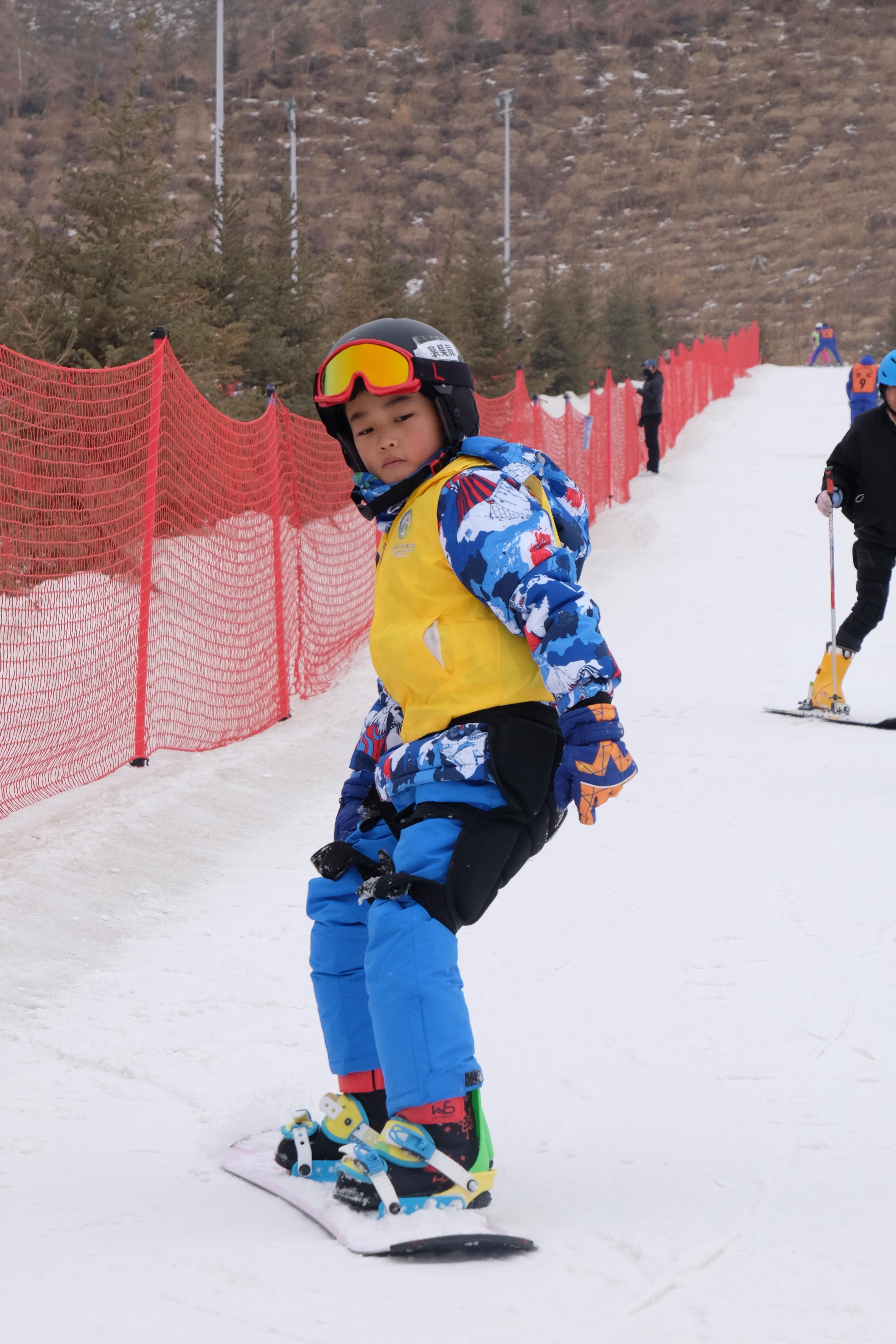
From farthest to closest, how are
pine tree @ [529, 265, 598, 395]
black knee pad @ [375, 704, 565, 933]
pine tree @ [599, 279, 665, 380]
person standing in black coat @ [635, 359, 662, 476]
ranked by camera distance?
pine tree @ [599, 279, 665, 380]
pine tree @ [529, 265, 598, 395]
person standing in black coat @ [635, 359, 662, 476]
black knee pad @ [375, 704, 565, 933]

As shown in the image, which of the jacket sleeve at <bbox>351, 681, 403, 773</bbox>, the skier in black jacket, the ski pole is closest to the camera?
the jacket sleeve at <bbox>351, 681, 403, 773</bbox>

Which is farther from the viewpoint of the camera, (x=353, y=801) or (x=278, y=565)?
(x=278, y=565)

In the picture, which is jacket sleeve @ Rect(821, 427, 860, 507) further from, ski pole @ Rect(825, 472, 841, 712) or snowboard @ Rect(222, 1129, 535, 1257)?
snowboard @ Rect(222, 1129, 535, 1257)

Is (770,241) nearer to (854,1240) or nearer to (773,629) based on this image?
(773,629)

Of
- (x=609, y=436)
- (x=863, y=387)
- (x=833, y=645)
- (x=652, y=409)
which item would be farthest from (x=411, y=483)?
(x=863, y=387)

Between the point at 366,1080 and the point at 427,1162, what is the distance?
0.96ft

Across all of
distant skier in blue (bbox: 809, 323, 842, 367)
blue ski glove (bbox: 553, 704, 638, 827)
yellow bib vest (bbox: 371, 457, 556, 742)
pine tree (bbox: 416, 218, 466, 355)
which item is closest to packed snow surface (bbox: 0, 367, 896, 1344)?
blue ski glove (bbox: 553, 704, 638, 827)

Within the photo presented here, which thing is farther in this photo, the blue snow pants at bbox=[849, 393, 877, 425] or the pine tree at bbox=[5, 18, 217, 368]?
the blue snow pants at bbox=[849, 393, 877, 425]

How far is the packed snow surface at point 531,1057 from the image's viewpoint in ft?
7.50

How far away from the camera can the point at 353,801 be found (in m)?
2.88

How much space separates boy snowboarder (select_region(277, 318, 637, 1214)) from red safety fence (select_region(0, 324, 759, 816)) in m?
3.25

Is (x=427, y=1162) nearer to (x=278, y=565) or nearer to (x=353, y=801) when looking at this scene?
(x=353, y=801)

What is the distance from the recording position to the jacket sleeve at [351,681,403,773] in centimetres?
280

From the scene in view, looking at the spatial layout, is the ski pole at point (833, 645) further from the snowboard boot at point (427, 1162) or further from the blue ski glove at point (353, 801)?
the snowboard boot at point (427, 1162)
